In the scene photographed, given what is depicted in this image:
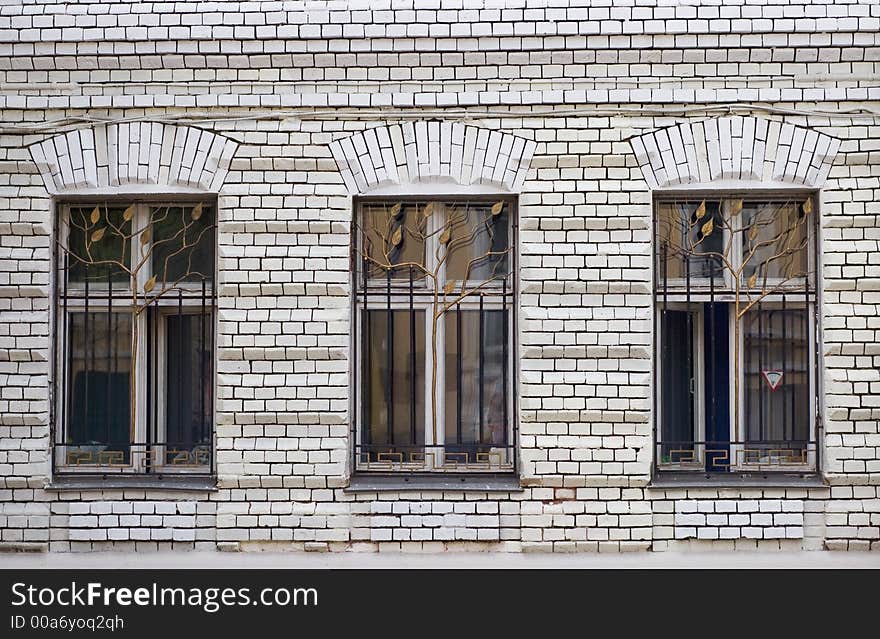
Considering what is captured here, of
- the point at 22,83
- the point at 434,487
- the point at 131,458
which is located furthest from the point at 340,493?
the point at 22,83

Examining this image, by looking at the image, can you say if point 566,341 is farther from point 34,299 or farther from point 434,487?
point 34,299

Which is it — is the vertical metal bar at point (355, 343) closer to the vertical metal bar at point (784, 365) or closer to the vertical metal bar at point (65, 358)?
the vertical metal bar at point (65, 358)

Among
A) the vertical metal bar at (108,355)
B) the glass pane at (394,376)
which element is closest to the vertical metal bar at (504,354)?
the glass pane at (394,376)

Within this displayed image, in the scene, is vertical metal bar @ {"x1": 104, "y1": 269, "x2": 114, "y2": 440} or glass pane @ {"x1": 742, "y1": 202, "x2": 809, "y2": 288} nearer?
glass pane @ {"x1": 742, "y1": 202, "x2": 809, "y2": 288}

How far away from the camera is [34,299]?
5.67m

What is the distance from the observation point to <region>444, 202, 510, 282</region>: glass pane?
228 inches

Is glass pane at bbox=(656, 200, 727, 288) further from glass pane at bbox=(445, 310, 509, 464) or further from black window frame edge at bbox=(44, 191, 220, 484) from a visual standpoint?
black window frame edge at bbox=(44, 191, 220, 484)

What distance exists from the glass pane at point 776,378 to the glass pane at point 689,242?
0.39m

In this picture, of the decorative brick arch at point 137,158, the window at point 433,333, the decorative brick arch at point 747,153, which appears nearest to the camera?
the decorative brick arch at point 747,153

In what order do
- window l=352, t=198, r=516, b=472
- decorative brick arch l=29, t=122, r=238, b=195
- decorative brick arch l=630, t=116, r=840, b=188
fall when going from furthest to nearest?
1. window l=352, t=198, r=516, b=472
2. decorative brick arch l=29, t=122, r=238, b=195
3. decorative brick arch l=630, t=116, r=840, b=188

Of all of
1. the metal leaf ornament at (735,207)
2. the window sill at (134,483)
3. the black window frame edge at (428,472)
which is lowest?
the window sill at (134,483)

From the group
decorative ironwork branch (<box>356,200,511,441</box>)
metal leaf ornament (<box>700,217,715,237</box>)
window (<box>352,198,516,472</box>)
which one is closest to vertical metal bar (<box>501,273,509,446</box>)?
window (<box>352,198,516,472</box>)

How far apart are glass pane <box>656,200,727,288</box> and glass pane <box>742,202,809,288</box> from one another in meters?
0.16

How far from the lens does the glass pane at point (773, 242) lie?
5.72 meters
